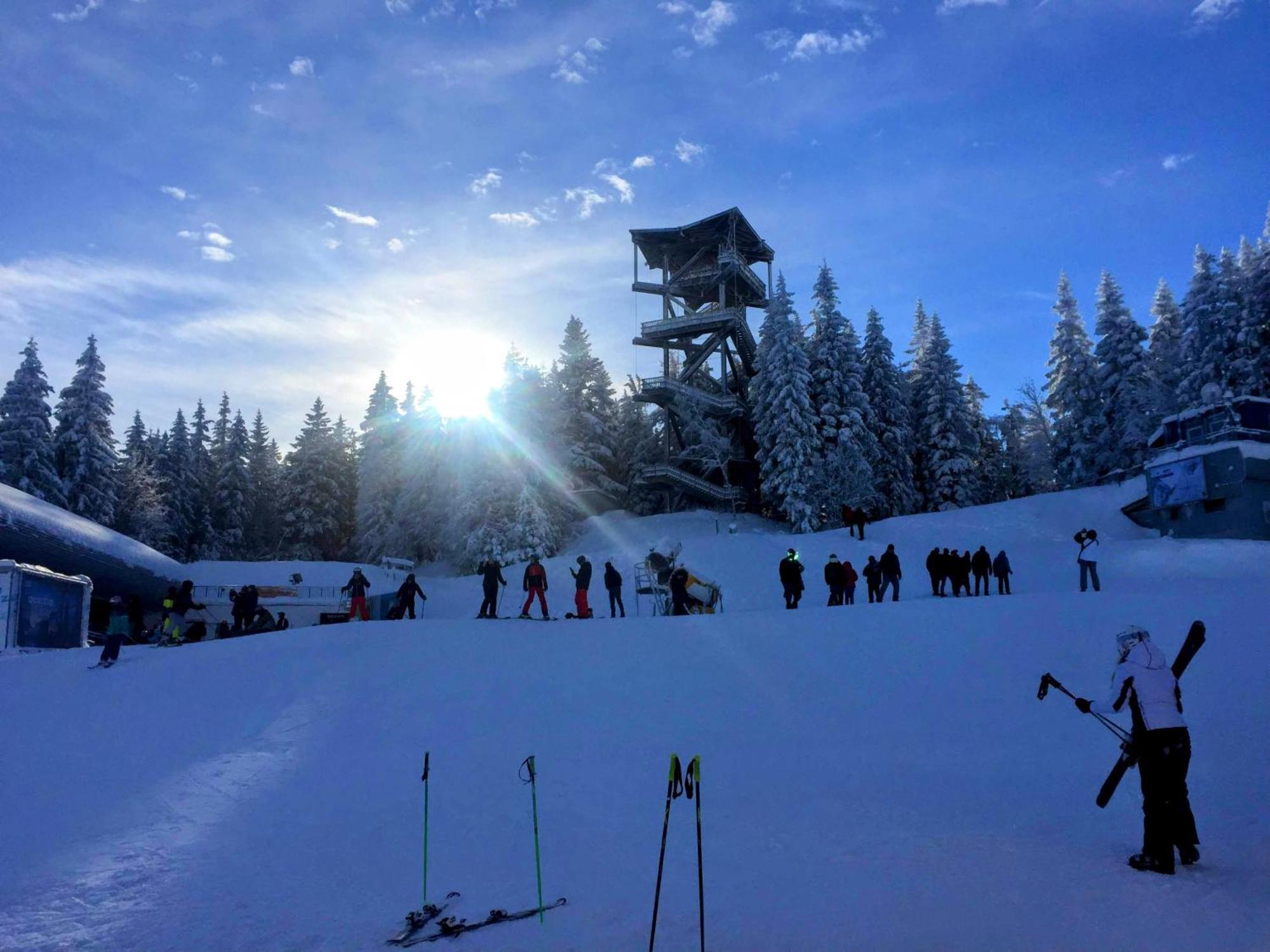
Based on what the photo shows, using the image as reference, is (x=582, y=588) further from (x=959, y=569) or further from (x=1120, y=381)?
(x=1120, y=381)

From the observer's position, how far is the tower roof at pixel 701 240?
57.4 m

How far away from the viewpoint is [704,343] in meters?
57.7

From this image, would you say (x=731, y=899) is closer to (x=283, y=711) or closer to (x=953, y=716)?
(x=953, y=716)

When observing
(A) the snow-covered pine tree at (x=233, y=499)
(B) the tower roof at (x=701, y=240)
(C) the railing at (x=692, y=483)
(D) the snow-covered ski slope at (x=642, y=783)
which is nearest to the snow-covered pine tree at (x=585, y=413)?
(C) the railing at (x=692, y=483)

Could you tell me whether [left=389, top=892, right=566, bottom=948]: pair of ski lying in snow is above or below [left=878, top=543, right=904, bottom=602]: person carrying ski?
below

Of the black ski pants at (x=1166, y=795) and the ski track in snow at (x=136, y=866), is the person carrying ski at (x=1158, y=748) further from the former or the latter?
the ski track in snow at (x=136, y=866)

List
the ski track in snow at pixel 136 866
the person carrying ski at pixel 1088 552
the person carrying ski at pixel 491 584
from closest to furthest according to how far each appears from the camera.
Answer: the ski track in snow at pixel 136 866 < the person carrying ski at pixel 491 584 < the person carrying ski at pixel 1088 552

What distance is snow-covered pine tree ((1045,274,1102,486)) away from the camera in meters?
46.1

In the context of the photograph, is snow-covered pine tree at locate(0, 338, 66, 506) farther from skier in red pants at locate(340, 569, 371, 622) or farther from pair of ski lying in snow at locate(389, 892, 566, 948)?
pair of ski lying in snow at locate(389, 892, 566, 948)

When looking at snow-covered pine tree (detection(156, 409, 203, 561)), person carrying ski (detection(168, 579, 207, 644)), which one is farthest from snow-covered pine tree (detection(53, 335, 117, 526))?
person carrying ski (detection(168, 579, 207, 644))

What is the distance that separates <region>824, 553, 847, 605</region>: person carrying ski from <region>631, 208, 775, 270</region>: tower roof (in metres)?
40.2

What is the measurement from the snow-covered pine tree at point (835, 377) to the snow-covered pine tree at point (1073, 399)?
10307 millimetres

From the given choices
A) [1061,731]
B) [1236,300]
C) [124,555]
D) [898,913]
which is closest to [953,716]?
[1061,731]

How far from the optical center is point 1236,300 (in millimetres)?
42531
